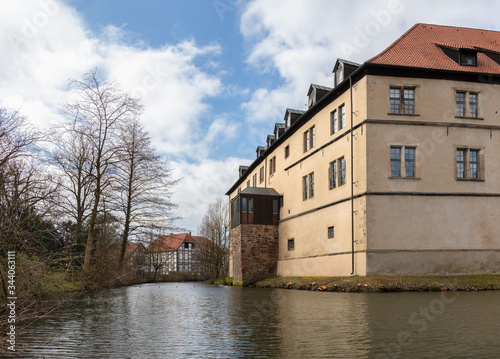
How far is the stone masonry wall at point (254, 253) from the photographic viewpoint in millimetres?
32625

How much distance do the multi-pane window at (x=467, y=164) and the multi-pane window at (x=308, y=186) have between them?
353 inches

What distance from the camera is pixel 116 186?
28047mm

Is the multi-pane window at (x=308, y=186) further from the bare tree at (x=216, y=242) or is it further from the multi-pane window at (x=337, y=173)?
the bare tree at (x=216, y=242)

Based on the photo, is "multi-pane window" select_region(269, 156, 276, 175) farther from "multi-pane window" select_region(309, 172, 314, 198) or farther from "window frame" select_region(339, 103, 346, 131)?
"window frame" select_region(339, 103, 346, 131)

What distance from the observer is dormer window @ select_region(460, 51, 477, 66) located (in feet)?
78.3

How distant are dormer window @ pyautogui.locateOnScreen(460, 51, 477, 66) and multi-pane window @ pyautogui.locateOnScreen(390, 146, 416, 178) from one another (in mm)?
5505

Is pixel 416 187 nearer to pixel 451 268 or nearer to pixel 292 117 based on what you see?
pixel 451 268

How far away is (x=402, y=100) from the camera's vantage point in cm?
2277

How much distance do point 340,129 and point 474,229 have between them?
819 centimetres

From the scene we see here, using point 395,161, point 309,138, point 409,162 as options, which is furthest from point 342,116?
point 309,138

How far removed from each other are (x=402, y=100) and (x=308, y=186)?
877 centimetres

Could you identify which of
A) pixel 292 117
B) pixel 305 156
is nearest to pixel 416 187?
pixel 305 156

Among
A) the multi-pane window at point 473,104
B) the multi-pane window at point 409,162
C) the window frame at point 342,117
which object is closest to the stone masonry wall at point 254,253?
the window frame at point 342,117

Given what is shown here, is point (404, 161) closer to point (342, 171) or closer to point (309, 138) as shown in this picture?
point (342, 171)
